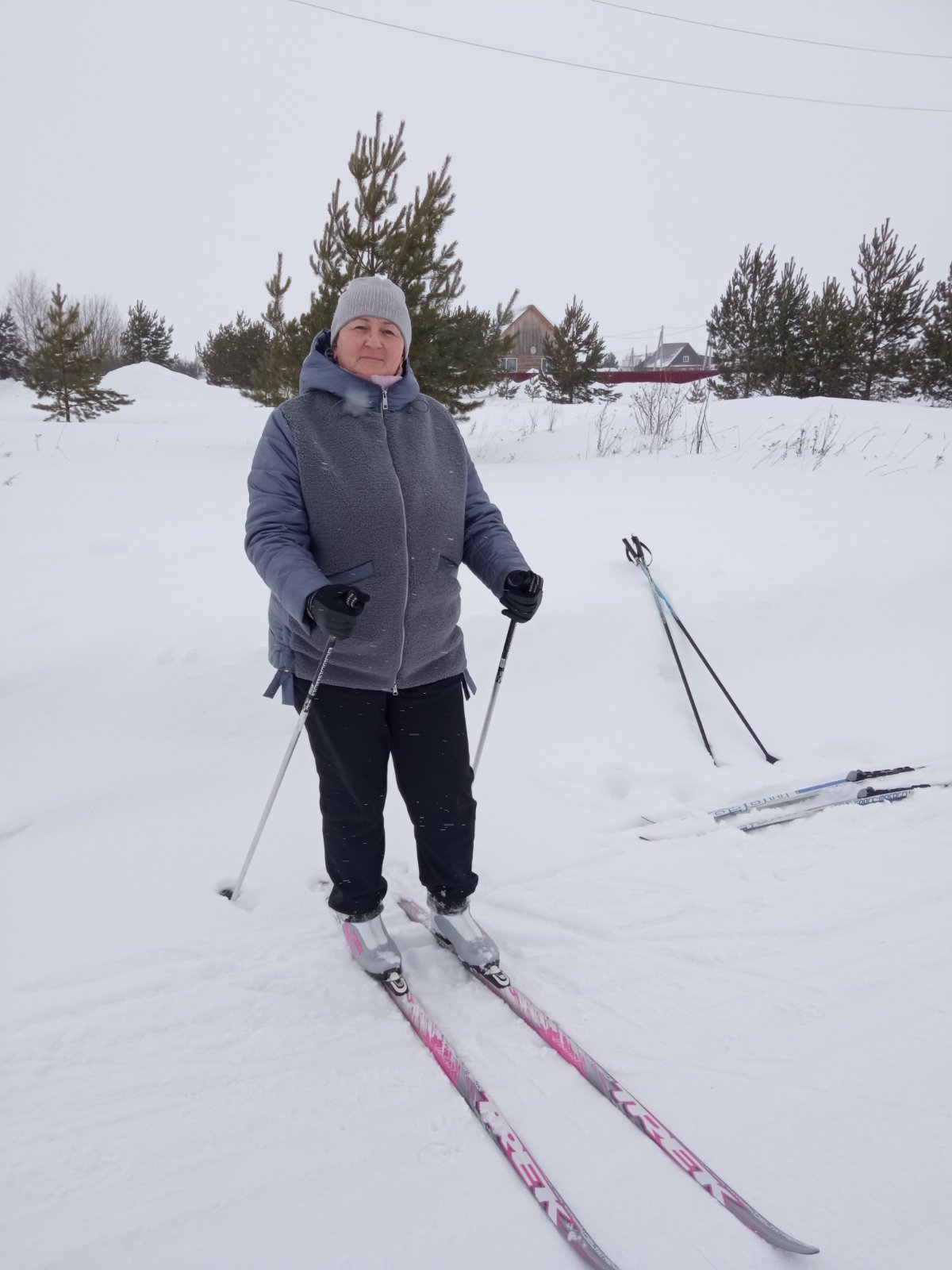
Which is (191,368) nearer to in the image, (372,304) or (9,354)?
(9,354)

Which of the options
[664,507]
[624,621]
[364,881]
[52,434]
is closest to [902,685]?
[624,621]

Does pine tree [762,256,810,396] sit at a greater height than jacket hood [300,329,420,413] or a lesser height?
greater

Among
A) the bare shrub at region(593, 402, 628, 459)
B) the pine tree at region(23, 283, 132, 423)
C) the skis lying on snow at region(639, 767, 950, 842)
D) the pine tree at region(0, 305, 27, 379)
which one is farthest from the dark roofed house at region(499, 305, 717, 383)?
the pine tree at region(0, 305, 27, 379)

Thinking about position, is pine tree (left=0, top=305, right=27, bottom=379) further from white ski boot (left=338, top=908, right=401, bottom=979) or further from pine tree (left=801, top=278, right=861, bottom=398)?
white ski boot (left=338, top=908, right=401, bottom=979)

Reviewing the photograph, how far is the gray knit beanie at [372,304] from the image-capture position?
1.90 metres

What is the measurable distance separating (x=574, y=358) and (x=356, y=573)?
1763 centimetres

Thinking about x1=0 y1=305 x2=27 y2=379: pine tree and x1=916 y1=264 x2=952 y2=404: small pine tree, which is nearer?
x1=916 y1=264 x2=952 y2=404: small pine tree

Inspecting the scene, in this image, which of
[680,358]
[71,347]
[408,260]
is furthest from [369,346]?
[680,358]

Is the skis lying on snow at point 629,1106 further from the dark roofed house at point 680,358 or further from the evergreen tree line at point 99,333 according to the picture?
the dark roofed house at point 680,358

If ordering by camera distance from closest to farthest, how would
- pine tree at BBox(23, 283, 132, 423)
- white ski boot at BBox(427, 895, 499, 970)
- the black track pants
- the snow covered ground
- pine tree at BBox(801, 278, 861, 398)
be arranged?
the snow covered ground < the black track pants < white ski boot at BBox(427, 895, 499, 970) < pine tree at BBox(23, 283, 132, 423) < pine tree at BBox(801, 278, 861, 398)

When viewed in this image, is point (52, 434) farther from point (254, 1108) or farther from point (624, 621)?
point (254, 1108)

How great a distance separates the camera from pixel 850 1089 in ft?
5.65

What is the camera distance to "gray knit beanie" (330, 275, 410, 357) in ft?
6.24

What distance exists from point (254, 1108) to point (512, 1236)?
2.13ft
